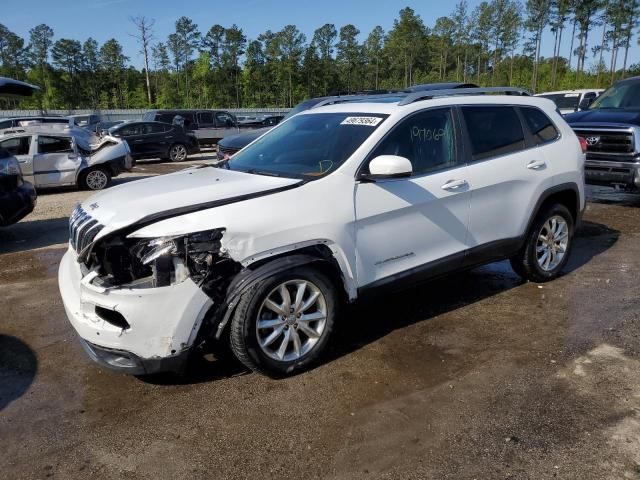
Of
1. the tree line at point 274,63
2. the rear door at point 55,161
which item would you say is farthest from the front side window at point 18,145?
the tree line at point 274,63

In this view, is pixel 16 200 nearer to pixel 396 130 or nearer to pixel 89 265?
pixel 89 265

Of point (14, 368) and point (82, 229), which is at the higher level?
point (82, 229)

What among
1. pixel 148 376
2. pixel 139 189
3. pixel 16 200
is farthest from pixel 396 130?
pixel 16 200

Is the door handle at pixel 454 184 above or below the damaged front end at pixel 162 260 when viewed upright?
above

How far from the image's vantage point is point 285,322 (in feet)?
11.5

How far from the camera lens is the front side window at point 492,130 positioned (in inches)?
178

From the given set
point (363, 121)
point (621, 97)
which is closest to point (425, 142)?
point (363, 121)

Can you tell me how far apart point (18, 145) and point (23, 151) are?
0.51 feet

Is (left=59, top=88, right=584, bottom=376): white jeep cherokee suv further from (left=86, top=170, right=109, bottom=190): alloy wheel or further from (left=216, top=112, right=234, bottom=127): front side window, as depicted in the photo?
(left=216, top=112, right=234, bottom=127): front side window

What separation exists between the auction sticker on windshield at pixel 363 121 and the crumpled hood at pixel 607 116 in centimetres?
647

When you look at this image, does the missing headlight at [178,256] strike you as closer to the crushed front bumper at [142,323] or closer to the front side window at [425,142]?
the crushed front bumper at [142,323]

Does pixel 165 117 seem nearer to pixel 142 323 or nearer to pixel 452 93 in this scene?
pixel 452 93

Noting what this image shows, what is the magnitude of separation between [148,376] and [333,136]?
2.20 metres

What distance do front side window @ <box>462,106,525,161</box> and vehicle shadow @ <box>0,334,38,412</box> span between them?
372cm
